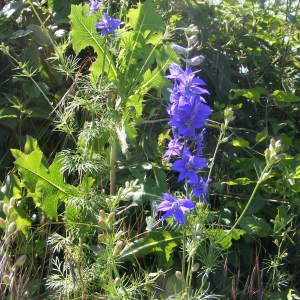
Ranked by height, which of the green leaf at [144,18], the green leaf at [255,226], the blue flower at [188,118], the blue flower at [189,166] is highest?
the green leaf at [144,18]

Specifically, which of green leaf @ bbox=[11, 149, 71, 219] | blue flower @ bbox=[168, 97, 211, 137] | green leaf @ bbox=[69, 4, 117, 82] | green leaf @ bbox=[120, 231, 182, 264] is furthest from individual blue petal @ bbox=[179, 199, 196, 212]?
green leaf @ bbox=[69, 4, 117, 82]

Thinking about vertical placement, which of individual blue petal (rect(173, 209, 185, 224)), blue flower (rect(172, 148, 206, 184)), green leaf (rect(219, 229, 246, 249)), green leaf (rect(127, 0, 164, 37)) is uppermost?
green leaf (rect(127, 0, 164, 37))

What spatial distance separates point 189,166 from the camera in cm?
185

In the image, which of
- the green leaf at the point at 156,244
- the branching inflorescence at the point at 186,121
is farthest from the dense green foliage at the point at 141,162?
the branching inflorescence at the point at 186,121

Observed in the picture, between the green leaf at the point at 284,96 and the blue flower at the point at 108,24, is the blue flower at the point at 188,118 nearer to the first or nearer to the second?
the blue flower at the point at 108,24

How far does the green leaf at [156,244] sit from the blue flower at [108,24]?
830mm

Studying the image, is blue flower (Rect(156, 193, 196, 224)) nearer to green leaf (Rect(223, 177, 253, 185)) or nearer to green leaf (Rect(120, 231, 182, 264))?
green leaf (Rect(120, 231, 182, 264))

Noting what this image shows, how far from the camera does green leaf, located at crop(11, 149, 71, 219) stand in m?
2.40

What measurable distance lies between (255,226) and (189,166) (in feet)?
2.46

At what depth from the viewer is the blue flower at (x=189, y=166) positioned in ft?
6.02

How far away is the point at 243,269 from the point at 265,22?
1.41 meters

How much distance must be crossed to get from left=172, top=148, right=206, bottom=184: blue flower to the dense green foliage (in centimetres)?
12

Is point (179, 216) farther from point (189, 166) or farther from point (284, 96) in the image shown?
point (284, 96)

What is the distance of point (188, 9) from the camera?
3.02 metres
